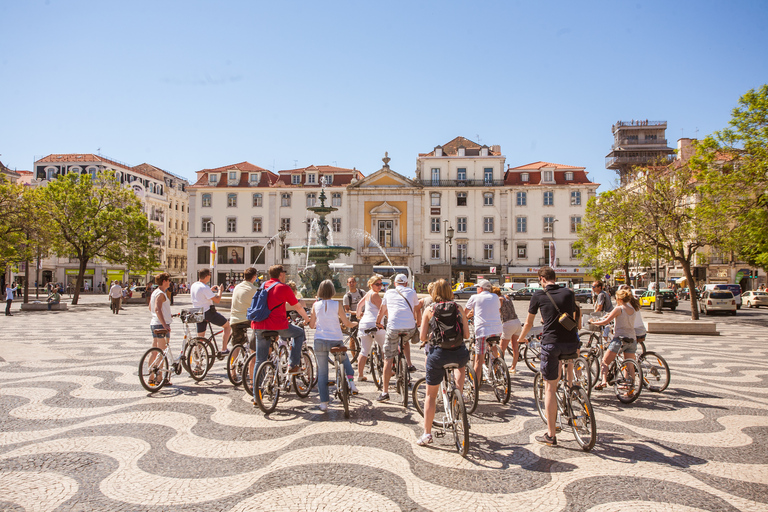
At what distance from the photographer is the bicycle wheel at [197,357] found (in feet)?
30.2

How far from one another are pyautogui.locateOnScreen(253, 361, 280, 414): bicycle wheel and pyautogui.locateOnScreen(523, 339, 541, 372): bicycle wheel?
17.8ft

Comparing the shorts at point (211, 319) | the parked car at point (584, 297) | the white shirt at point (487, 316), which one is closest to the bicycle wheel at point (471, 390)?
the white shirt at point (487, 316)

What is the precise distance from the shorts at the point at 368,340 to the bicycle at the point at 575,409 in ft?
11.0

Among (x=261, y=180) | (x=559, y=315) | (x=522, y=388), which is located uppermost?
(x=261, y=180)

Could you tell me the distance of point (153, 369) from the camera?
27.7ft

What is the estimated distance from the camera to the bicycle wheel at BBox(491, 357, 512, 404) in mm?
7996

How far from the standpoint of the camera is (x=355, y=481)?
487 centimetres

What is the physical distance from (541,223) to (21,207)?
45.9 m

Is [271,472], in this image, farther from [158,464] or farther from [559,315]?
[559,315]

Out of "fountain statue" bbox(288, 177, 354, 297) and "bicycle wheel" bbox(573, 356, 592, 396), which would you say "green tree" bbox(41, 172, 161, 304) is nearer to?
"fountain statue" bbox(288, 177, 354, 297)

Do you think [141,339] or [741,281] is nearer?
[141,339]

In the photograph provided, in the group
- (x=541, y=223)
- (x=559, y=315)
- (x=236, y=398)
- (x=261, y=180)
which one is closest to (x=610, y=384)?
(x=559, y=315)

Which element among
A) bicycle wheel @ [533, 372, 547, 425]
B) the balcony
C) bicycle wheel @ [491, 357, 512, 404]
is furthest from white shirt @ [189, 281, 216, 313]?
the balcony

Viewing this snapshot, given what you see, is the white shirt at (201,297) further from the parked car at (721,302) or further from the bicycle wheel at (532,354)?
the parked car at (721,302)
